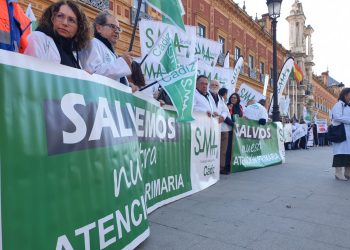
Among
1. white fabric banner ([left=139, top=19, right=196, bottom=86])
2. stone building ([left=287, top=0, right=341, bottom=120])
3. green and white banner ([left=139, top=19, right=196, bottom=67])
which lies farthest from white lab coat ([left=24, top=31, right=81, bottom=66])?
stone building ([left=287, top=0, right=341, bottom=120])

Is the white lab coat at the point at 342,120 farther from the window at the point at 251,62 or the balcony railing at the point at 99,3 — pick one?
the window at the point at 251,62

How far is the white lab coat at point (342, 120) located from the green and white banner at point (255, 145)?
1.75 m

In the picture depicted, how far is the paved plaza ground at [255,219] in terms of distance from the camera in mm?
2996

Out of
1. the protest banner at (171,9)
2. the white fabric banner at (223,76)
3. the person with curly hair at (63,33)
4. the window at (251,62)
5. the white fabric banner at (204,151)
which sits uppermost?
the window at (251,62)

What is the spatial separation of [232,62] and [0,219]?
26108mm

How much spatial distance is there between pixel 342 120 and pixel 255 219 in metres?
3.93

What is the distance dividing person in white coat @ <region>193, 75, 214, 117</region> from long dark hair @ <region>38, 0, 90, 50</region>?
324 centimetres

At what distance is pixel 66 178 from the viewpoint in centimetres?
206

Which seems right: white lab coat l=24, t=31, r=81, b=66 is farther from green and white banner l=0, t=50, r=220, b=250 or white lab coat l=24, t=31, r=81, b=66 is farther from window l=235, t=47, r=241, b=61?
window l=235, t=47, r=241, b=61

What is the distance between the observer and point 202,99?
6.13m

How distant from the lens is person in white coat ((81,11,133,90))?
2.97m

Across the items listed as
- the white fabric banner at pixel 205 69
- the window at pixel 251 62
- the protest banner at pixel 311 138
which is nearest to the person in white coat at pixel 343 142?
the white fabric banner at pixel 205 69

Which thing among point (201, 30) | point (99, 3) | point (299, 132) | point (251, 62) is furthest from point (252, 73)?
point (99, 3)

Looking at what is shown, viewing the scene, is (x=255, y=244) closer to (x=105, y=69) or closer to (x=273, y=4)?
(x=105, y=69)
